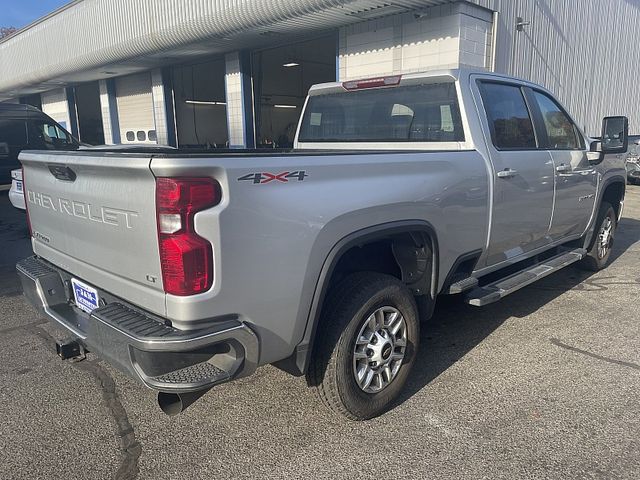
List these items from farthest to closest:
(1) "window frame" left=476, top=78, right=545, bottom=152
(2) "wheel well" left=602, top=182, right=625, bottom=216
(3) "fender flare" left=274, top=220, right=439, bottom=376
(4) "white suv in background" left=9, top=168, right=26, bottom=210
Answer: (4) "white suv in background" left=9, top=168, right=26, bottom=210 < (2) "wheel well" left=602, top=182, right=625, bottom=216 < (1) "window frame" left=476, top=78, right=545, bottom=152 < (3) "fender flare" left=274, top=220, right=439, bottom=376

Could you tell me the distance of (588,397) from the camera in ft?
10.8

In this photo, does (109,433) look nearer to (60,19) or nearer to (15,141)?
(15,141)

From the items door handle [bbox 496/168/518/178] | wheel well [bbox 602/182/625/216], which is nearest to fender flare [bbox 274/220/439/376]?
door handle [bbox 496/168/518/178]

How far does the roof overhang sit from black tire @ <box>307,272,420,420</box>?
756cm

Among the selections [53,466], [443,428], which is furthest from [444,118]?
[53,466]

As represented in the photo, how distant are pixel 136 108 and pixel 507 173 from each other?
18.8m

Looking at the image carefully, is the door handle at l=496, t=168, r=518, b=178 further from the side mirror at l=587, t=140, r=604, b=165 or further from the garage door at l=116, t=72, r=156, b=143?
the garage door at l=116, t=72, r=156, b=143

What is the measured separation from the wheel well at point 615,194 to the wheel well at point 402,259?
3.52 metres

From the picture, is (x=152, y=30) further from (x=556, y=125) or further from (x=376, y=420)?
(x=376, y=420)

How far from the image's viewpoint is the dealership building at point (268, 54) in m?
10.2

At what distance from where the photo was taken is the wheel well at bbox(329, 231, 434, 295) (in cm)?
320

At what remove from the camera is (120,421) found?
3051 millimetres

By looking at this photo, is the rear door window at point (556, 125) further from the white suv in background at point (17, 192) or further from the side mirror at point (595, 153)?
the white suv in background at point (17, 192)

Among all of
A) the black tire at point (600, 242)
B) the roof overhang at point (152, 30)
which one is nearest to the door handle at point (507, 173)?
the black tire at point (600, 242)
